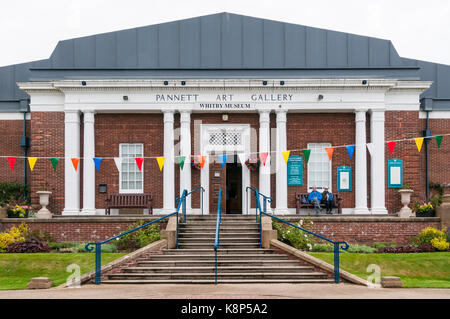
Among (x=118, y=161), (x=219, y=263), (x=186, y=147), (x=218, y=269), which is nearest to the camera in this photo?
(x=218, y=269)

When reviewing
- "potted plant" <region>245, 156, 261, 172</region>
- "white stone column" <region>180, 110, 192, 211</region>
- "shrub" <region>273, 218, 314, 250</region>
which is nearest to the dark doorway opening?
"potted plant" <region>245, 156, 261, 172</region>

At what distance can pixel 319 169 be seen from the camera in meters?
20.5

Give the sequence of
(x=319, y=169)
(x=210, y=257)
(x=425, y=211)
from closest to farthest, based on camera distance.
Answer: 1. (x=210, y=257)
2. (x=425, y=211)
3. (x=319, y=169)

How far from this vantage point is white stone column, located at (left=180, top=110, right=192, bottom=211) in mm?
19828

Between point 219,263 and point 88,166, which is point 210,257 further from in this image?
point 88,166

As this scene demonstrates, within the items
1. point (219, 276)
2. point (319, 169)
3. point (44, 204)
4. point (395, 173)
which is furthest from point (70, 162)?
point (395, 173)

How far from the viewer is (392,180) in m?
20.0

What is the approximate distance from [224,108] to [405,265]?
9.69 m

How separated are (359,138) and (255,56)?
5710 millimetres

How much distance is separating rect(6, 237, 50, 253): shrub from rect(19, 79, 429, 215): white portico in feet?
13.9

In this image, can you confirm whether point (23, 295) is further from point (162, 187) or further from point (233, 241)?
point (162, 187)

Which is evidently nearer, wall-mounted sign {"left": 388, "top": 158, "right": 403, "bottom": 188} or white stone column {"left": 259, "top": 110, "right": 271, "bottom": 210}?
white stone column {"left": 259, "top": 110, "right": 271, "bottom": 210}

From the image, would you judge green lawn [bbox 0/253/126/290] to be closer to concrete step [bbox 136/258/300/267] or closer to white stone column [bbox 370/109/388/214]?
concrete step [bbox 136/258/300/267]

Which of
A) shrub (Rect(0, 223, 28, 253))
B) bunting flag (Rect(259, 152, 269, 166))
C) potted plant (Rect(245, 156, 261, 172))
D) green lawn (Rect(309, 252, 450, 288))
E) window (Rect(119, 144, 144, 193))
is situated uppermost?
bunting flag (Rect(259, 152, 269, 166))
